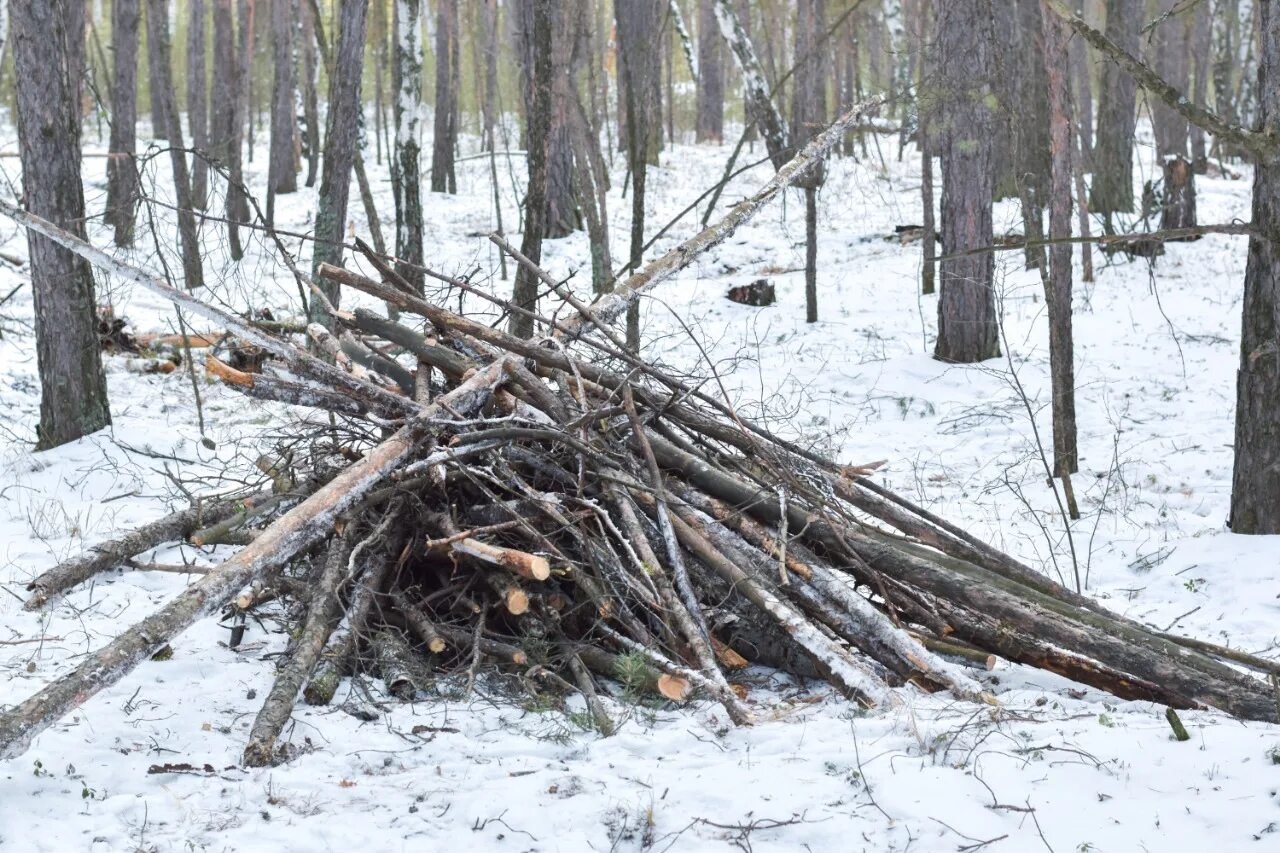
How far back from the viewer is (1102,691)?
4223mm

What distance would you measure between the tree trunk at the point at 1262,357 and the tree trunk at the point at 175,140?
30.0 ft

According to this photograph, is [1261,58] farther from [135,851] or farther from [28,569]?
[28,569]

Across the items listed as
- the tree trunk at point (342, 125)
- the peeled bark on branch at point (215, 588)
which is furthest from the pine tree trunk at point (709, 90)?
the peeled bark on branch at point (215, 588)

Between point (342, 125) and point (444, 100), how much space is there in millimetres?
11693

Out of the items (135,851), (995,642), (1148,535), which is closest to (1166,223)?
→ (1148,535)

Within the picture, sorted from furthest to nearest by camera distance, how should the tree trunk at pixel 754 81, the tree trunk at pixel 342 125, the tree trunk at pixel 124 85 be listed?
the tree trunk at pixel 124 85, the tree trunk at pixel 754 81, the tree trunk at pixel 342 125

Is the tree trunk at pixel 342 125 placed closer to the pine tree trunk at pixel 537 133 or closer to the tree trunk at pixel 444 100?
the pine tree trunk at pixel 537 133

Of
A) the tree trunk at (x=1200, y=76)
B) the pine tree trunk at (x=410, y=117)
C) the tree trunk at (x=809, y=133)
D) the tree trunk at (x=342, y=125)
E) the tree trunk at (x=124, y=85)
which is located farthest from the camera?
the tree trunk at (x=1200, y=76)

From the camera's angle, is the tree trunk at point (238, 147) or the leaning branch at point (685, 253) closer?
the leaning branch at point (685, 253)

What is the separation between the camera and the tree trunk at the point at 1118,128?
602 inches

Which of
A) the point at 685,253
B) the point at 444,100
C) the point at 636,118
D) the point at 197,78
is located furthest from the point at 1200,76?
the point at 197,78

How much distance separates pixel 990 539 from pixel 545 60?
5.03m

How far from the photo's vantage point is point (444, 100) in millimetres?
20219

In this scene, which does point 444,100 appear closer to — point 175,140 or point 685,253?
point 175,140
